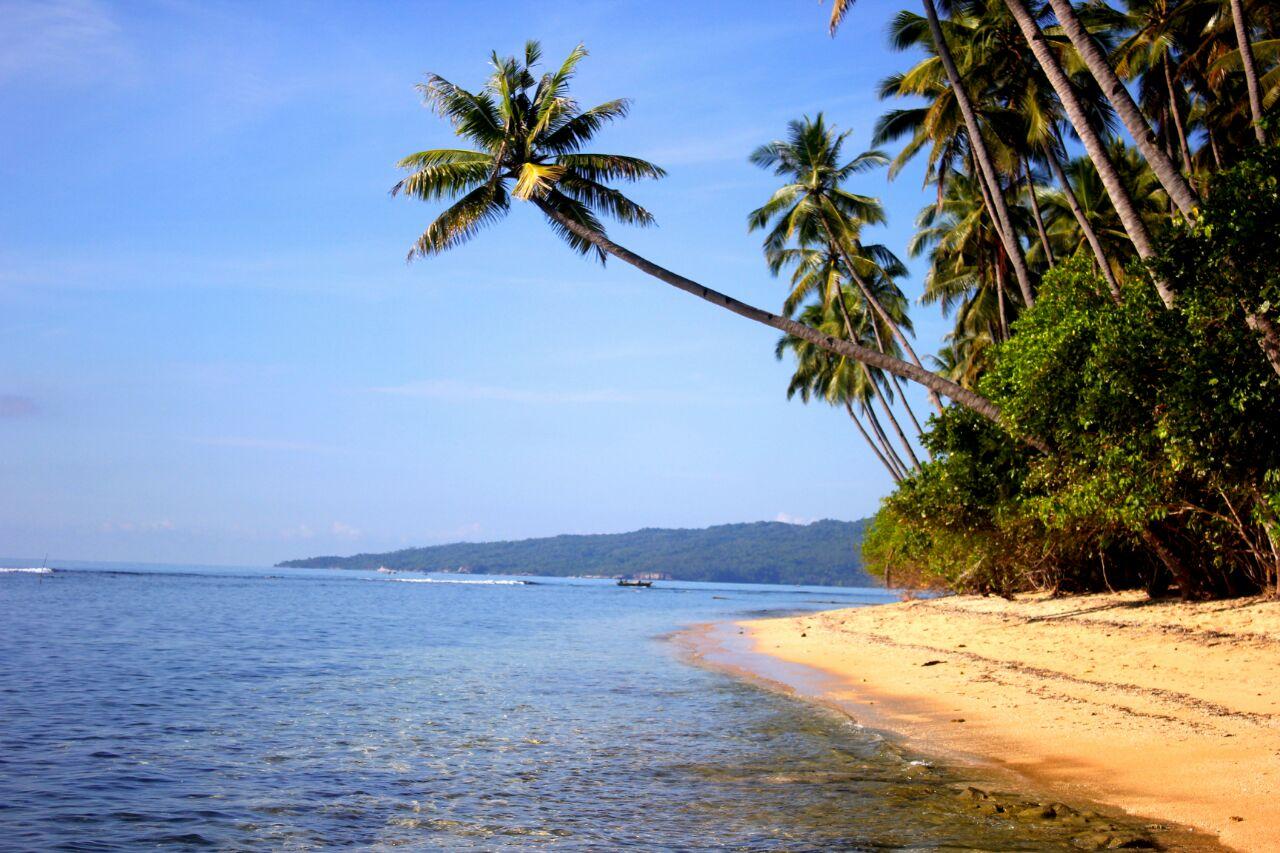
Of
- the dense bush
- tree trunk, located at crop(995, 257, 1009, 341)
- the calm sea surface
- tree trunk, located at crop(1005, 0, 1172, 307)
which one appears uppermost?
tree trunk, located at crop(995, 257, 1009, 341)

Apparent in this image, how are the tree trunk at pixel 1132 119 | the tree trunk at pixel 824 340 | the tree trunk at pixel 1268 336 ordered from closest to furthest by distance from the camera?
the tree trunk at pixel 1268 336 → the tree trunk at pixel 1132 119 → the tree trunk at pixel 824 340

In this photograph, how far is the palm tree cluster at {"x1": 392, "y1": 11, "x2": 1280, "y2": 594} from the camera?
10.9 m

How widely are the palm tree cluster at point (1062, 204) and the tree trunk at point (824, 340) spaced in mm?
37

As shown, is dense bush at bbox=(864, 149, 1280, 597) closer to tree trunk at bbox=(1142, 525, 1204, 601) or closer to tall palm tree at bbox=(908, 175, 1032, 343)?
tree trunk at bbox=(1142, 525, 1204, 601)

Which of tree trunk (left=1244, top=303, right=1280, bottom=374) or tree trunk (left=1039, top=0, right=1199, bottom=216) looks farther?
tree trunk (left=1039, top=0, right=1199, bottom=216)

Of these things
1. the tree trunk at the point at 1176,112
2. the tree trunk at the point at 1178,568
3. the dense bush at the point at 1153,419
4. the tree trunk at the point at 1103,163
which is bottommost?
the tree trunk at the point at 1178,568

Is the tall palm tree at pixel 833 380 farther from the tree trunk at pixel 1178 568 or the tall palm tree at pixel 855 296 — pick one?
the tree trunk at pixel 1178 568

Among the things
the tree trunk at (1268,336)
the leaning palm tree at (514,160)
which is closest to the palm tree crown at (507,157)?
the leaning palm tree at (514,160)

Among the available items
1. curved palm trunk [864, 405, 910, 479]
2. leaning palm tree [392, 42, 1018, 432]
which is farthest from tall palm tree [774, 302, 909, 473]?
leaning palm tree [392, 42, 1018, 432]

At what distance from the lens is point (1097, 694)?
11719 millimetres

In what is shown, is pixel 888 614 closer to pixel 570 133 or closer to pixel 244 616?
pixel 570 133

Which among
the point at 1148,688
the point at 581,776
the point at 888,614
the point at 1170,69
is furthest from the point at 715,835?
the point at 888,614

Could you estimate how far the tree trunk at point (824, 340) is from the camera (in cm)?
A: 1425

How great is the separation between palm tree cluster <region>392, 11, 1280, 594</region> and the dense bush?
1.7 inches
